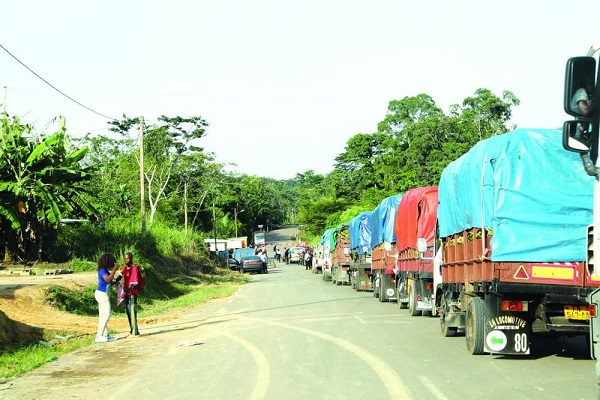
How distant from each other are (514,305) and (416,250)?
325 inches

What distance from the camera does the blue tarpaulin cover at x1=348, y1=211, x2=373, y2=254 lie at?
98.8ft

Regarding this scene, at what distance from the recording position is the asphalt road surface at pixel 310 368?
8.75 m

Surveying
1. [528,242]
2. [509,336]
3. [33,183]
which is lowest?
[509,336]

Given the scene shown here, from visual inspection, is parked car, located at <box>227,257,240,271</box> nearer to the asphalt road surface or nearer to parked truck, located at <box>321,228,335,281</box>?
parked truck, located at <box>321,228,335,281</box>

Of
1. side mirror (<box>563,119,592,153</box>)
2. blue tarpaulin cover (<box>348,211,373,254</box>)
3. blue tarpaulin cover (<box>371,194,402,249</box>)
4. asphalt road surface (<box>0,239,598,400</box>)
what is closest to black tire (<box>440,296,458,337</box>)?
asphalt road surface (<box>0,239,598,400</box>)

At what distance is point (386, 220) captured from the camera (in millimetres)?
25125

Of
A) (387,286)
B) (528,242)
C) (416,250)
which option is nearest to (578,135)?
(528,242)

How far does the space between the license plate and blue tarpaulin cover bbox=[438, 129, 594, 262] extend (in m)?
0.66

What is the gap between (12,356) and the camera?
12.9 meters

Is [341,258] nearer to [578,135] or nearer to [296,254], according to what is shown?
[578,135]

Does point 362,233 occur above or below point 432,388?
above

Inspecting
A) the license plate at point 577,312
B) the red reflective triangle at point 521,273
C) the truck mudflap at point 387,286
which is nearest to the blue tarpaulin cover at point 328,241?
the truck mudflap at point 387,286

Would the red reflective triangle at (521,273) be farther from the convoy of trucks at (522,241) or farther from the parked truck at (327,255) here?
the parked truck at (327,255)

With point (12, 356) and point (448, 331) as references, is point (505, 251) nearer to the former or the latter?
point (448, 331)
